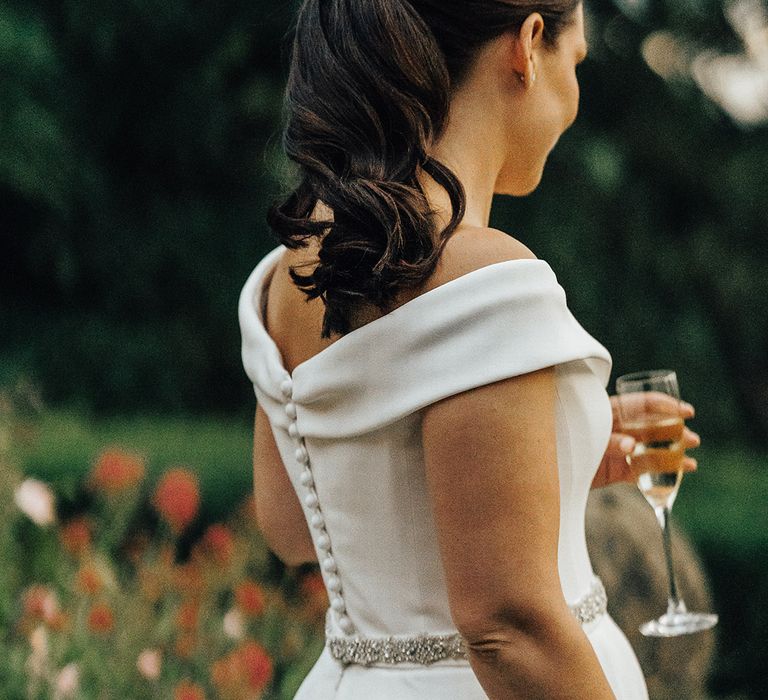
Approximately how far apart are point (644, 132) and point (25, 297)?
13.9 ft

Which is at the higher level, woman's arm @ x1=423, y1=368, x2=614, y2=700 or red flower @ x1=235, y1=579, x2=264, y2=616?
woman's arm @ x1=423, y1=368, x2=614, y2=700

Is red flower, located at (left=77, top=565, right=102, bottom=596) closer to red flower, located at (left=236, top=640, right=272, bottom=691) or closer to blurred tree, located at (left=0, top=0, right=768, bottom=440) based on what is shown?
red flower, located at (left=236, top=640, right=272, bottom=691)

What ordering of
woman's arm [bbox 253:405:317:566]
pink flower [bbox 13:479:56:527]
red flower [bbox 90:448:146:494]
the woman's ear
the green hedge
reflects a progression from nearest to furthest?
the woman's ear < woman's arm [bbox 253:405:317:566] < pink flower [bbox 13:479:56:527] < red flower [bbox 90:448:146:494] < the green hedge

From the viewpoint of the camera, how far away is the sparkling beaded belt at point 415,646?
153cm

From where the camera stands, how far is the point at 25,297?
7.44 meters

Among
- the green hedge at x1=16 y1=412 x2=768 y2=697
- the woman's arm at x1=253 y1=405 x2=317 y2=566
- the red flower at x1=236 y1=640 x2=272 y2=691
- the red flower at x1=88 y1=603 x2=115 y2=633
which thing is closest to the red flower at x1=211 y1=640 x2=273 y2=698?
the red flower at x1=236 y1=640 x2=272 y2=691

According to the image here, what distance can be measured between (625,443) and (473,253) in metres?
0.71

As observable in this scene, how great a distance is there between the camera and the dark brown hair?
1388mm

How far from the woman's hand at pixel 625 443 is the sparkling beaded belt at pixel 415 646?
34 cm

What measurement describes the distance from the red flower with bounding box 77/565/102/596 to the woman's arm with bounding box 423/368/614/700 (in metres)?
2.10

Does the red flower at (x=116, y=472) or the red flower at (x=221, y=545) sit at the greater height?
the red flower at (x=116, y=472)

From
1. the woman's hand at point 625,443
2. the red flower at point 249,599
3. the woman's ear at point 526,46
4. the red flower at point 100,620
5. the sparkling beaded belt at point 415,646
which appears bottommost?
the red flower at point 249,599

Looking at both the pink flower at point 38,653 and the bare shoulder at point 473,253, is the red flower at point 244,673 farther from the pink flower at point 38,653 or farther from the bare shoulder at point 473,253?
the bare shoulder at point 473,253

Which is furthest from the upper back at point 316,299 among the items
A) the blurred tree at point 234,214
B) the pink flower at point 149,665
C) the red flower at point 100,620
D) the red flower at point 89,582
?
the blurred tree at point 234,214
